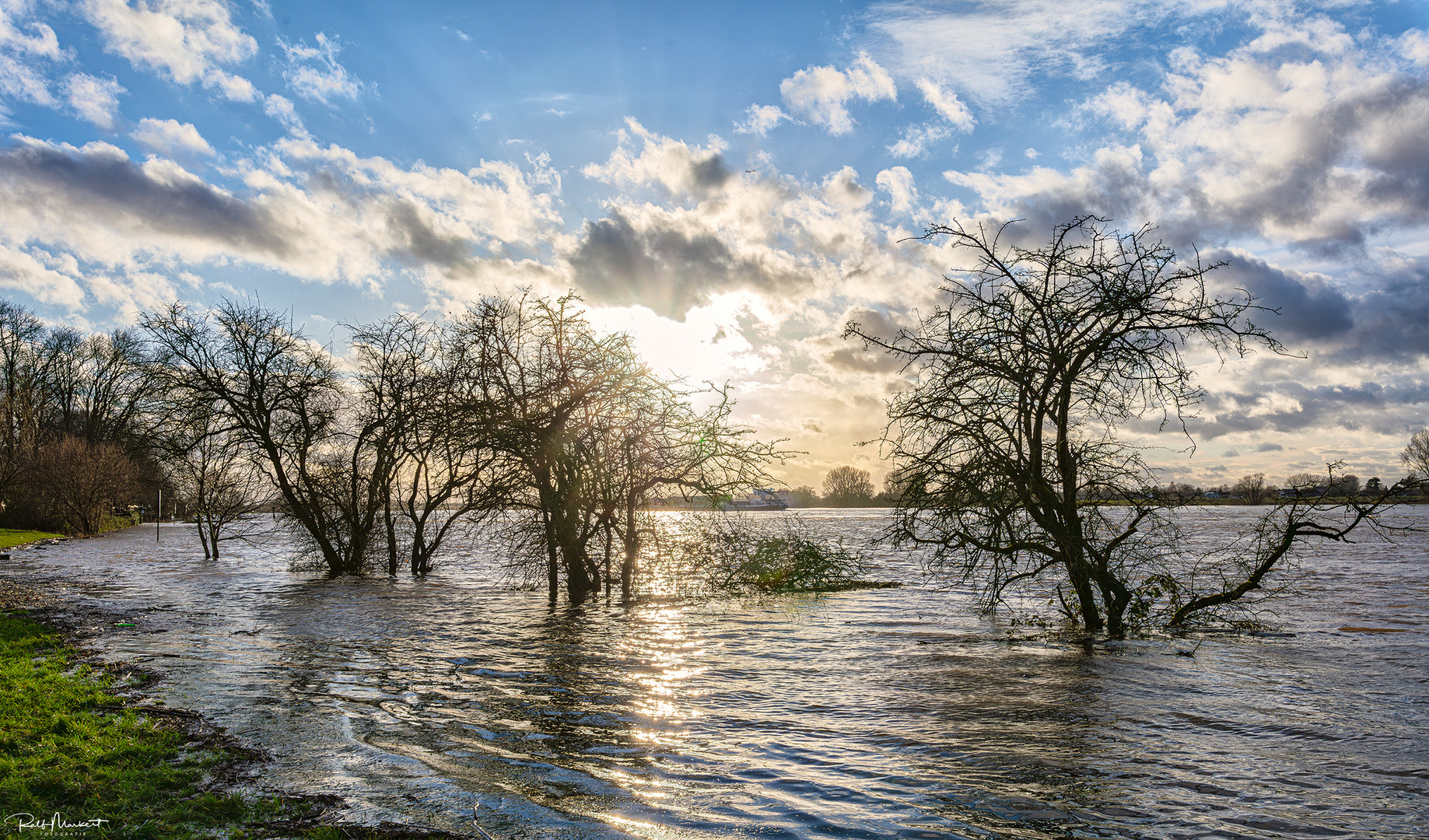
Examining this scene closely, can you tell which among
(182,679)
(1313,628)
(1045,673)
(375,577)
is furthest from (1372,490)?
(375,577)

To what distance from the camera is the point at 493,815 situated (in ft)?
20.0

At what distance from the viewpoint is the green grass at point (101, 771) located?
5596 millimetres

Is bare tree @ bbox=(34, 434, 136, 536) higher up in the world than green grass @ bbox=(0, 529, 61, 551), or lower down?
higher up

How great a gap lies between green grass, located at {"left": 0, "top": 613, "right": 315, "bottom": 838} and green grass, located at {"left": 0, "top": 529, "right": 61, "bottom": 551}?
43.6m

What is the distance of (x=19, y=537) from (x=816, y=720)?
55.1m

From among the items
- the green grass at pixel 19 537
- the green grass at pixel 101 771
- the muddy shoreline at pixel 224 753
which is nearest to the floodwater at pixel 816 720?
the muddy shoreline at pixel 224 753

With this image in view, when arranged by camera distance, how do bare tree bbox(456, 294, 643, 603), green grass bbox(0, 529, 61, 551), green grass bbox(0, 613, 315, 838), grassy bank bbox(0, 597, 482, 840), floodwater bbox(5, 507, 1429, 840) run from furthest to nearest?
green grass bbox(0, 529, 61, 551) → bare tree bbox(456, 294, 643, 603) → floodwater bbox(5, 507, 1429, 840) → green grass bbox(0, 613, 315, 838) → grassy bank bbox(0, 597, 482, 840)

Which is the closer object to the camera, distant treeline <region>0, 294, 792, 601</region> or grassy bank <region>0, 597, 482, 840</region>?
grassy bank <region>0, 597, 482, 840</region>

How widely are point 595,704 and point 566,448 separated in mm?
9038

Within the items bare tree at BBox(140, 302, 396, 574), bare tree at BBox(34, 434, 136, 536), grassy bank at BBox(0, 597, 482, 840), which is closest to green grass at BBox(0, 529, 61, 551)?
bare tree at BBox(34, 434, 136, 536)

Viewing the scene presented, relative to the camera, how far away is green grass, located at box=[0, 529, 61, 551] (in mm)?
42594

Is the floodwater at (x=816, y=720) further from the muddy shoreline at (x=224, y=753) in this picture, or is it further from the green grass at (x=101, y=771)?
the green grass at (x=101, y=771)

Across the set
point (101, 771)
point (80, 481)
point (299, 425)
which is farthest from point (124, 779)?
point (80, 481)

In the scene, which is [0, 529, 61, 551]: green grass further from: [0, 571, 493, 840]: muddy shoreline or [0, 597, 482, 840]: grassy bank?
[0, 597, 482, 840]: grassy bank
